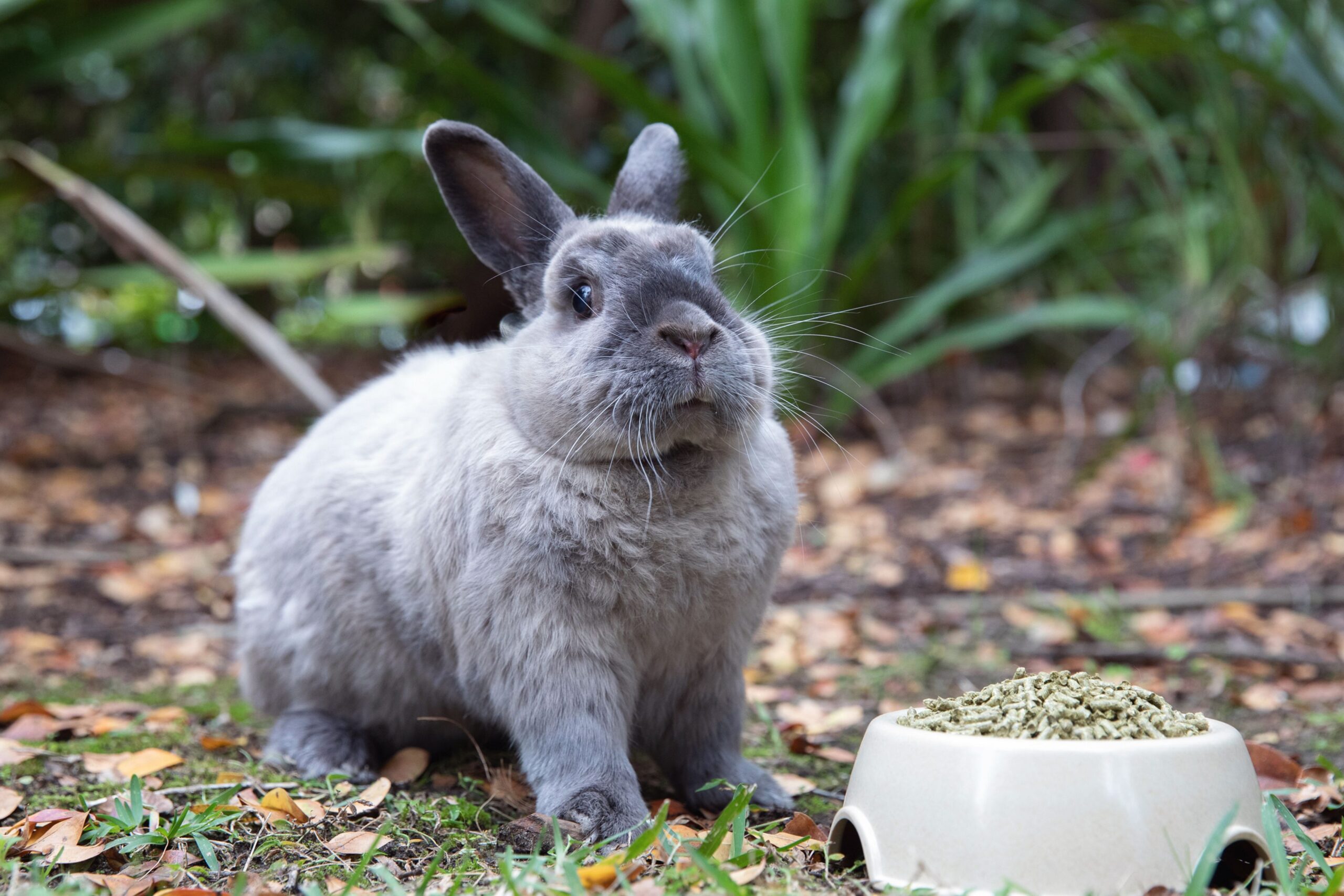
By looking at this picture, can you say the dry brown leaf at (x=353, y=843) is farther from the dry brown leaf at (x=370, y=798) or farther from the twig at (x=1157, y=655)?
the twig at (x=1157, y=655)

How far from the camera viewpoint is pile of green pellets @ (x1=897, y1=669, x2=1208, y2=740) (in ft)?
6.64

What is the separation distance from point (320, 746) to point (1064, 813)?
1.63 meters

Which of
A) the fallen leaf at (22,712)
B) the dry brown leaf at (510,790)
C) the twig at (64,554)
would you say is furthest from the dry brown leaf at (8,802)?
the twig at (64,554)

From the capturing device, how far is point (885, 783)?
6.63ft

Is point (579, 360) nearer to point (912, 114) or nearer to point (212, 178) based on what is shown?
point (212, 178)

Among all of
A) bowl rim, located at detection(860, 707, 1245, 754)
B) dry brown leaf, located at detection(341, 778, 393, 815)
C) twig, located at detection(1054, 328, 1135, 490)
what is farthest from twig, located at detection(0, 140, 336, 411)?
twig, located at detection(1054, 328, 1135, 490)

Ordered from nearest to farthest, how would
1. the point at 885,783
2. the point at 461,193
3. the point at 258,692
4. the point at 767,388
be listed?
the point at 885,783, the point at 767,388, the point at 461,193, the point at 258,692

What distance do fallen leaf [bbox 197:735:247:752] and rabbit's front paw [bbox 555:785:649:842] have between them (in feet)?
3.55

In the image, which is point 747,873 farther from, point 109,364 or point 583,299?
point 109,364

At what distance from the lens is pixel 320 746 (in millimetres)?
2750

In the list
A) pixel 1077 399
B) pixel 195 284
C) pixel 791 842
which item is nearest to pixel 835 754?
pixel 791 842

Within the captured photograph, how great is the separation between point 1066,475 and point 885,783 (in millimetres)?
4117

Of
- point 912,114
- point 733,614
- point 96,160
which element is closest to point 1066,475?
point 912,114

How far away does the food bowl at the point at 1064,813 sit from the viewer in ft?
6.10
